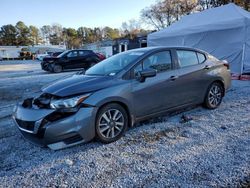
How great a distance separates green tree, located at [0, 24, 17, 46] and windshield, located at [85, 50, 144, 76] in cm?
8524

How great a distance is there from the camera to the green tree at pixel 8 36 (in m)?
80.8

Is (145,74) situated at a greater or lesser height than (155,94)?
greater

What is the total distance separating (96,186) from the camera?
9.27ft

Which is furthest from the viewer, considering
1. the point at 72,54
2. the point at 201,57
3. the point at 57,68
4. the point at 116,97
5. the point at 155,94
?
the point at 72,54

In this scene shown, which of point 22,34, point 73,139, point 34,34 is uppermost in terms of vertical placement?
point 34,34

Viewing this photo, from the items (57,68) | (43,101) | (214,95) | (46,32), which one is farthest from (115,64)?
(46,32)

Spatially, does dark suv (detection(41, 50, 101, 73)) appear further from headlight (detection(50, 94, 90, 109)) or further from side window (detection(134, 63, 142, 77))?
headlight (detection(50, 94, 90, 109))

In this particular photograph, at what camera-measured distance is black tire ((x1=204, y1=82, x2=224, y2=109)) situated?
5.47 m

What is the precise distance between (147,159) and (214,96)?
2912mm

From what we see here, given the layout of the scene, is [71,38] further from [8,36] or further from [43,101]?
[43,101]

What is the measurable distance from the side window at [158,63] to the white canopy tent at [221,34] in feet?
24.6

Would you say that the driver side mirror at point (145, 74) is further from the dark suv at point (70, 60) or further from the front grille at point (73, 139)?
the dark suv at point (70, 60)

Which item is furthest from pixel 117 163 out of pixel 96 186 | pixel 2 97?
pixel 2 97

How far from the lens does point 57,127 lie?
346 cm
